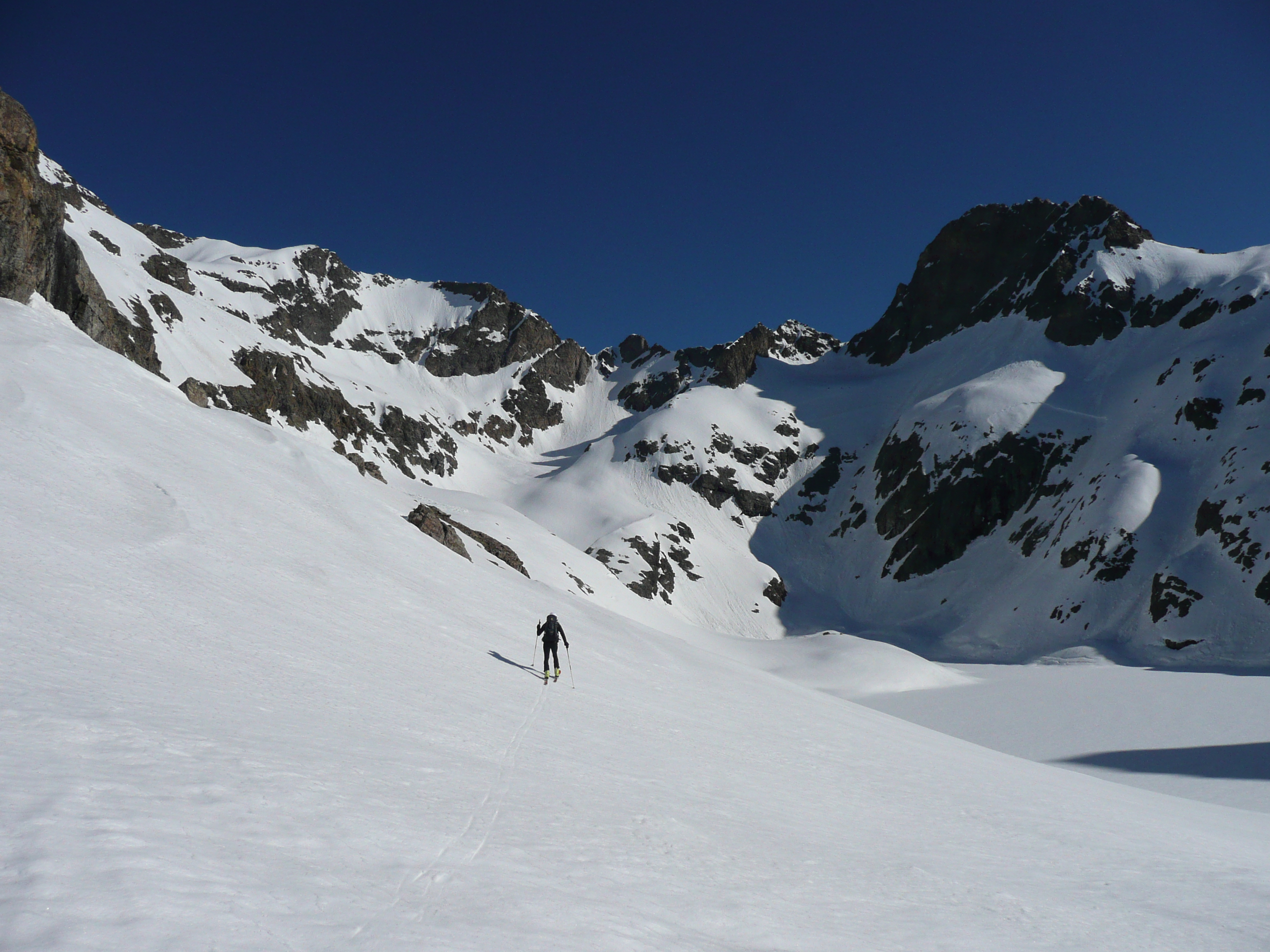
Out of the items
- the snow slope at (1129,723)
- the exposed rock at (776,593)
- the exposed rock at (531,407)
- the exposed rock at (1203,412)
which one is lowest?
the snow slope at (1129,723)

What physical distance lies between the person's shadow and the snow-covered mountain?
15476mm

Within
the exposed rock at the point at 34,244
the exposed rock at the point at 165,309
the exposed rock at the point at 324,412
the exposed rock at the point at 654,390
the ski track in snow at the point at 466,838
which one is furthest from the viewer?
the exposed rock at the point at 654,390

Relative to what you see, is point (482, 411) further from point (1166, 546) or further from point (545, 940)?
point (545, 940)

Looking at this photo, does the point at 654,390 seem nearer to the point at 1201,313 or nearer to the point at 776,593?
the point at 776,593

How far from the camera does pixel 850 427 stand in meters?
120

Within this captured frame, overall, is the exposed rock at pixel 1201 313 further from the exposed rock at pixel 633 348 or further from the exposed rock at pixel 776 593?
the exposed rock at pixel 633 348

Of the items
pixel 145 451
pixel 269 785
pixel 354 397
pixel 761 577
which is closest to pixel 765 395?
pixel 761 577

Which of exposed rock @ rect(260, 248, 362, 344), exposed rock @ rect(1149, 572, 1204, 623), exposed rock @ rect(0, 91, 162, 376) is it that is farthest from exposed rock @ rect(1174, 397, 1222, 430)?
exposed rock @ rect(260, 248, 362, 344)

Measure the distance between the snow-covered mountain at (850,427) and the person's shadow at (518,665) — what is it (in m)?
15.5

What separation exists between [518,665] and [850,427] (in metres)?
113

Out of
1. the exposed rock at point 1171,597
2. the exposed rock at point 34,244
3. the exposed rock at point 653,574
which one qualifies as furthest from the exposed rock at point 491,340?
the exposed rock at point 1171,597

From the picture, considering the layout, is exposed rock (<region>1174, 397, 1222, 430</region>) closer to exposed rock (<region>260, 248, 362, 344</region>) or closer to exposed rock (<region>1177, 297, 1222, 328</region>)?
exposed rock (<region>1177, 297, 1222, 328</region>)

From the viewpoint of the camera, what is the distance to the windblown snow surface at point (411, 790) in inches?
166

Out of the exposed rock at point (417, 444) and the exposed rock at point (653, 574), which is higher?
the exposed rock at point (417, 444)
